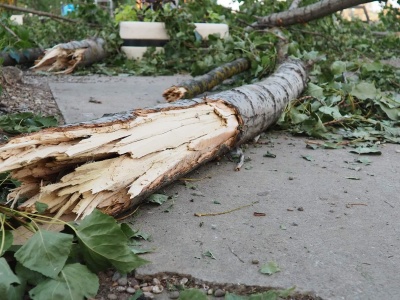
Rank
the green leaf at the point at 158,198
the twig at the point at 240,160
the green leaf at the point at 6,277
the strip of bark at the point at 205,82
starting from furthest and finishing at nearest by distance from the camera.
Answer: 1. the strip of bark at the point at 205,82
2. the twig at the point at 240,160
3. the green leaf at the point at 158,198
4. the green leaf at the point at 6,277

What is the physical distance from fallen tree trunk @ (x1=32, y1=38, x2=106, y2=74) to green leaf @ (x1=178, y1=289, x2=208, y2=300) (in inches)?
197

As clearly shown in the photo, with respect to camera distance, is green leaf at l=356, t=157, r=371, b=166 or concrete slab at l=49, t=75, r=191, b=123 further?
concrete slab at l=49, t=75, r=191, b=123

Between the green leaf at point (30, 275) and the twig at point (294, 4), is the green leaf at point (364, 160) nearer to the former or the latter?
the green leaf at point (30, 275)

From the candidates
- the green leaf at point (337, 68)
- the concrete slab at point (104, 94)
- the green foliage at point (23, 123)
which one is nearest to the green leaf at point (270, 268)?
the green foliage at point (23, 123)

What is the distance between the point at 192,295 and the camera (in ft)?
4.66

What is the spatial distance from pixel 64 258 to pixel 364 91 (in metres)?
2.89

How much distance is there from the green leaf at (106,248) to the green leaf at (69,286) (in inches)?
2.9

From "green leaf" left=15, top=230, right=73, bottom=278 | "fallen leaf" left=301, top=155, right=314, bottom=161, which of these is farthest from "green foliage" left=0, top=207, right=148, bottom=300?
"fallen leaf" left=301, top=155, right=314, bottom=161

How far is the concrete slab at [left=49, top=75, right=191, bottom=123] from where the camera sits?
12.6 ft

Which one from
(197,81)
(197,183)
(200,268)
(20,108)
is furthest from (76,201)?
(197,81)

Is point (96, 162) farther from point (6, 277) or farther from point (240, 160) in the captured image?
point (240, 160)

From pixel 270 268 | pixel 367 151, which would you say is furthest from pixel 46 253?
pixel 367 151

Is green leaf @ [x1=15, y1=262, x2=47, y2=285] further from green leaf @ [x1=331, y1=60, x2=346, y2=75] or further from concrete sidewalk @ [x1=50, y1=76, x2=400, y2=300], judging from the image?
green leaf @ [x1=331, y1=60, x2=346, y2=75]

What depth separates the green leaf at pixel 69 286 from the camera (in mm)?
1345
